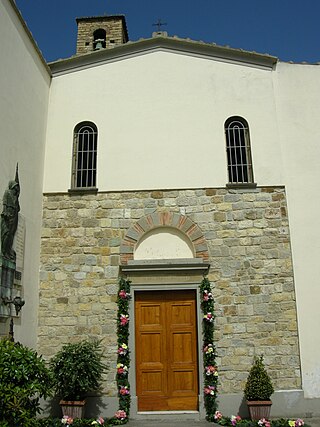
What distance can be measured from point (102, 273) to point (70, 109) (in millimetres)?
3629

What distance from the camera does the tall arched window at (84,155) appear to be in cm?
982

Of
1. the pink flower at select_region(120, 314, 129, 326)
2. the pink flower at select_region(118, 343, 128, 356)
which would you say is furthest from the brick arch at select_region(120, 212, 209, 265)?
the pink flower at select_region(118, 343, 128, 356)

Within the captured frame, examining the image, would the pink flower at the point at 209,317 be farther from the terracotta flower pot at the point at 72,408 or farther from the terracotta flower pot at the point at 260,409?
the terracotta flower pot at the point at 72,408

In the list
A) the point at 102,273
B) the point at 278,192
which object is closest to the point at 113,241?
the point at 102,273

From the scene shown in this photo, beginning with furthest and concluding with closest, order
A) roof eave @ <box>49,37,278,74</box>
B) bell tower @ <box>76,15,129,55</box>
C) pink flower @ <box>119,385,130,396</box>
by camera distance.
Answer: bell tower @ <box>76,15,129,55</box> < roof eave @ <box>49,37,278,74</box> < pink flower @ <box>119,385,130,396</box>

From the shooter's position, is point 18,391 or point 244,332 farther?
point 244,332

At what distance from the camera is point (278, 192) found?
9.45 m

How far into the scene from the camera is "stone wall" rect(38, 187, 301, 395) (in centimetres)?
873

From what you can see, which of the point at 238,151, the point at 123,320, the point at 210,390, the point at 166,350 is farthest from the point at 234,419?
the point at 238,151

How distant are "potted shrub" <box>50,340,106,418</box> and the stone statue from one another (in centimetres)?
194

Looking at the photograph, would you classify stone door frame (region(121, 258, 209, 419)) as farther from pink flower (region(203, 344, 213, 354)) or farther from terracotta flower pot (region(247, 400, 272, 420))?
terracotta flower pot (region(247, 400, 272, 420))

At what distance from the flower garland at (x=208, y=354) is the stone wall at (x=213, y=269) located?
0.59ft

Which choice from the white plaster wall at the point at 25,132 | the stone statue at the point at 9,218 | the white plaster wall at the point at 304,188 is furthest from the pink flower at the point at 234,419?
the stone statue at the point at 9,218

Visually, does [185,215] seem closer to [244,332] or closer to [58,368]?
[244,332]
